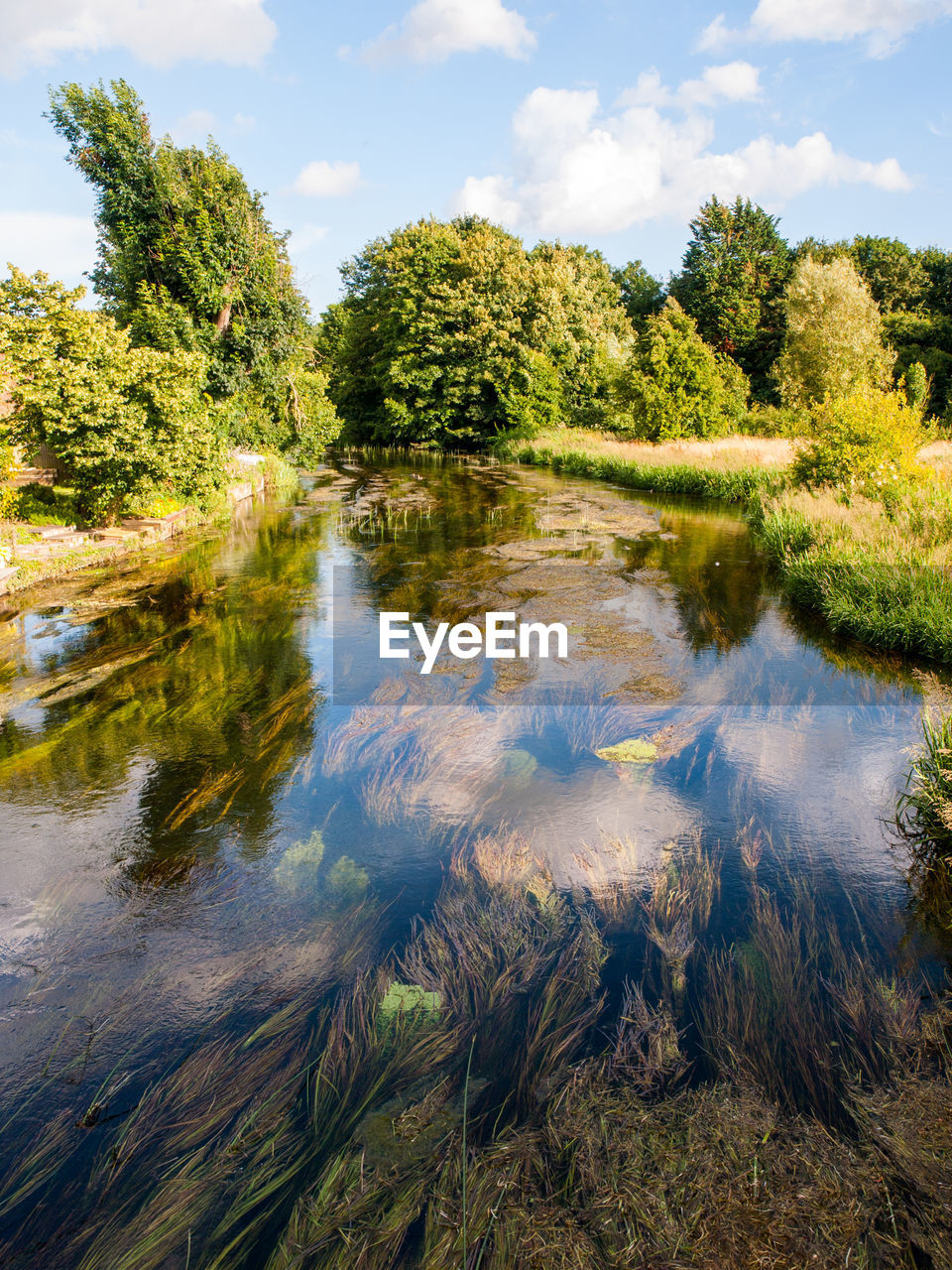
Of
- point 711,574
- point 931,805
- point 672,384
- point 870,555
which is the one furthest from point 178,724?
point 672,384

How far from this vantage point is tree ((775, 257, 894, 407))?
1174 inches

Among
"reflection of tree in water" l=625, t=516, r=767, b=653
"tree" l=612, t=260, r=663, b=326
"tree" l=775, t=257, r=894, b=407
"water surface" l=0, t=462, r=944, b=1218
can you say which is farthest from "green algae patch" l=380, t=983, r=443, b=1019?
"tree" l=612, t=260, r=663, b=326

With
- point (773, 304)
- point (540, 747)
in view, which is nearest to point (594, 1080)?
point (540, 747)

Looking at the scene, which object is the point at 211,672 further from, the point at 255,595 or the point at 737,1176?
the point at 737,1176

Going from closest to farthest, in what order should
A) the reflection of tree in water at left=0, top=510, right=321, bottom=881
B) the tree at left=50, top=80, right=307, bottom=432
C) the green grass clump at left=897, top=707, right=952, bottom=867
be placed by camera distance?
the green grass clump at left=897, top=707, right=952, bottom=867
the reflection of tree in water at left=0, top=510, right=321, bottom=881
the tree at left=50, top=80, right=307, bottom=432

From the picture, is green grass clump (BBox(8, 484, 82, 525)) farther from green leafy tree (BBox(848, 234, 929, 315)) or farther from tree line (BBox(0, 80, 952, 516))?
green leafy tree (BBox(848, 234, 929, 315))

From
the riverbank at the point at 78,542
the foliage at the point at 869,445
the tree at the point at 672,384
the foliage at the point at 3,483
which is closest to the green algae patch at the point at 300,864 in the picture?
the riverbank at the point at 78,542

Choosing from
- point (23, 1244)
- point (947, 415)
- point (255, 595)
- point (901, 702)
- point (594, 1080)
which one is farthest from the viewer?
point (947, 415)

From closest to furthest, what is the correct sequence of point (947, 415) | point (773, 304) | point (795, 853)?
point (795, 853)
point (947, 415)
point (773, 304)

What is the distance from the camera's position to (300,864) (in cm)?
444

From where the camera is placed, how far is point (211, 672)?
7.55 metres

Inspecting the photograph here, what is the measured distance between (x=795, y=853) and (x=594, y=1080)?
2.21 m

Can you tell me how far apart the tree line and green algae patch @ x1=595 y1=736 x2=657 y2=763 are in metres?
10.0

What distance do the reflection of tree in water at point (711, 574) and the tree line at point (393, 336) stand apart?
4.19 m
